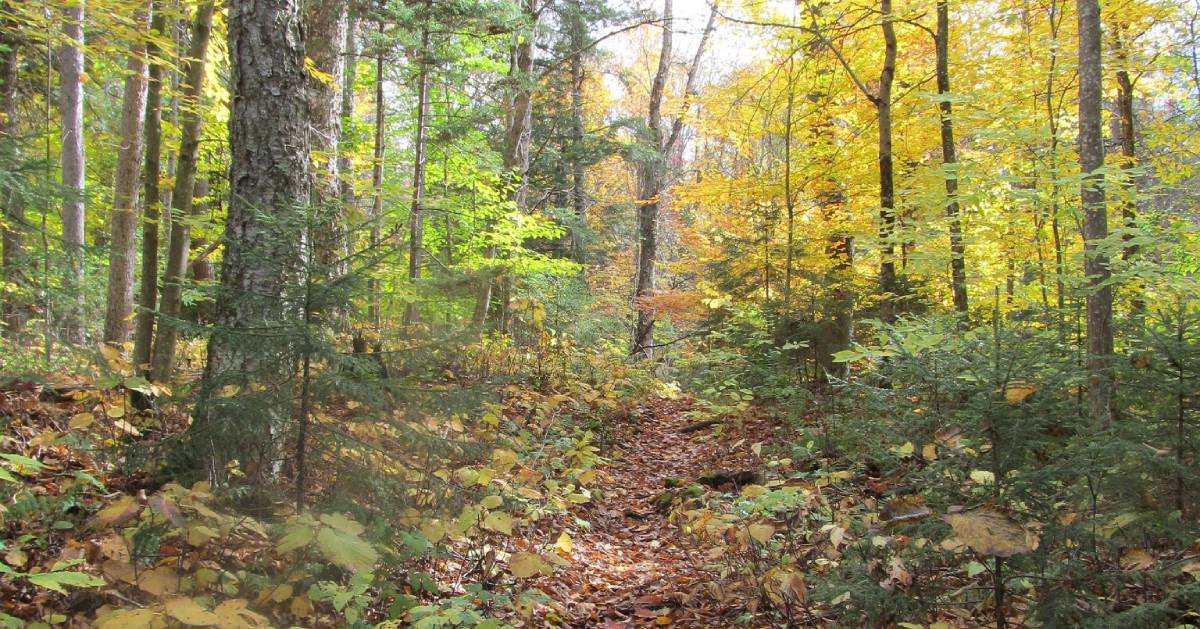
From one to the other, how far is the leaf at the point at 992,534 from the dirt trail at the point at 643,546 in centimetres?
196

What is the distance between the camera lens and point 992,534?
236cm

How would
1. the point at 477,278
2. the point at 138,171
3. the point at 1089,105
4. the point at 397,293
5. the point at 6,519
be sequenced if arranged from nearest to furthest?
the point at 6,519
the point at 477,278
the point at 397,293
the point at 1089,105
the point at 138,171

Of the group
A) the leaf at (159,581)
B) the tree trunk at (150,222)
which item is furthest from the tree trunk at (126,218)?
the leaf at (159,581)

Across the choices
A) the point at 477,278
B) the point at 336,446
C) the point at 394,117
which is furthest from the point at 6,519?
the point at 394,117

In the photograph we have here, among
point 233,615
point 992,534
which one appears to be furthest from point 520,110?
point 992,534

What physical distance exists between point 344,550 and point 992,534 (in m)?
2.39

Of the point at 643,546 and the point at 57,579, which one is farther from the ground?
the point at 57,579

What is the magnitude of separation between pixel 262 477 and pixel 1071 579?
3.66m

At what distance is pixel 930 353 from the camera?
136 inches

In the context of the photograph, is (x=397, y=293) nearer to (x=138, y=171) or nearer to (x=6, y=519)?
(x=6, y=519)

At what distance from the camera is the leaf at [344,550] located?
7.54ft

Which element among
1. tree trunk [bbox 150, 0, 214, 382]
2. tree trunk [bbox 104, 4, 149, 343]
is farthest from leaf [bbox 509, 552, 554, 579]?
tree trunk [bbox 104, 4, 149, 343]

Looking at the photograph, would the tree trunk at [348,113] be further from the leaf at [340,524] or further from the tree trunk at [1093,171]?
the tree trunk at [1093,171]

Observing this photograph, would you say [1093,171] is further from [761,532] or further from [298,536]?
[298,536]
